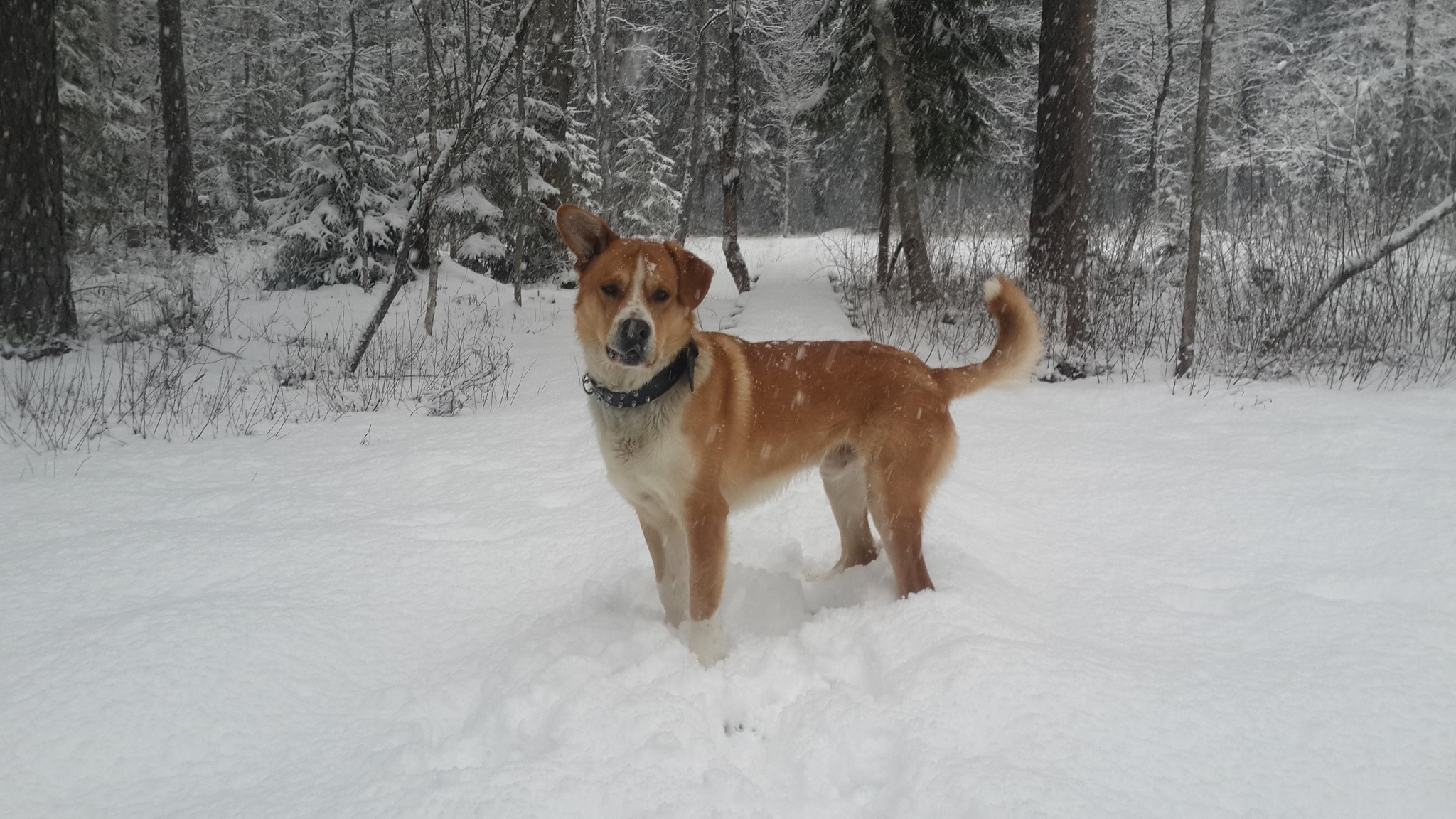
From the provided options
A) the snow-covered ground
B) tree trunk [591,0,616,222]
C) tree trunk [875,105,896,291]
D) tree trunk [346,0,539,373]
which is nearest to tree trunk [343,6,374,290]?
tree trunk [591,0,616,222]

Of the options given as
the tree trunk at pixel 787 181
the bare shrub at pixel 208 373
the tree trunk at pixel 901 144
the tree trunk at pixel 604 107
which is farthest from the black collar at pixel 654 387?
the tree trunk at pixel 787 181

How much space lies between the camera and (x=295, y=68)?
22578 mm

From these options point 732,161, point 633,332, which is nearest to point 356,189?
point 732,161

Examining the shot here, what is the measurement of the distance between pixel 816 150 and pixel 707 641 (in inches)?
629

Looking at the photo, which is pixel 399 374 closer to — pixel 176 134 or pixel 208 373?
pixel 208 373

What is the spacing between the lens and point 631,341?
254cm

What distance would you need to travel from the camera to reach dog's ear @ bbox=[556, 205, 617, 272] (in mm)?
2730

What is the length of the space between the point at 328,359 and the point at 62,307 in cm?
263

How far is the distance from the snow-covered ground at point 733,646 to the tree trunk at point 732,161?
9719 millimetres

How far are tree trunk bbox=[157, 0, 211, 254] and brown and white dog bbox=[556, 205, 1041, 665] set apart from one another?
17699mm

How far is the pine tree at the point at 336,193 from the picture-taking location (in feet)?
41.0

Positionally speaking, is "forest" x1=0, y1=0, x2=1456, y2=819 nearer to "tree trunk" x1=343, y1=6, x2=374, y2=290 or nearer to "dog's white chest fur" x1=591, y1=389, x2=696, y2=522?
"dog's white chest fur" x1=591, y1=389, x2=696, y2=522

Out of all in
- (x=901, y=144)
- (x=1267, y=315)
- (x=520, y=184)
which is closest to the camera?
(x=1267, y=315)

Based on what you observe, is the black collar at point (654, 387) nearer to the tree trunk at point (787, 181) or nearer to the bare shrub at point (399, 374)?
the bare shrub at point (399, 374)
